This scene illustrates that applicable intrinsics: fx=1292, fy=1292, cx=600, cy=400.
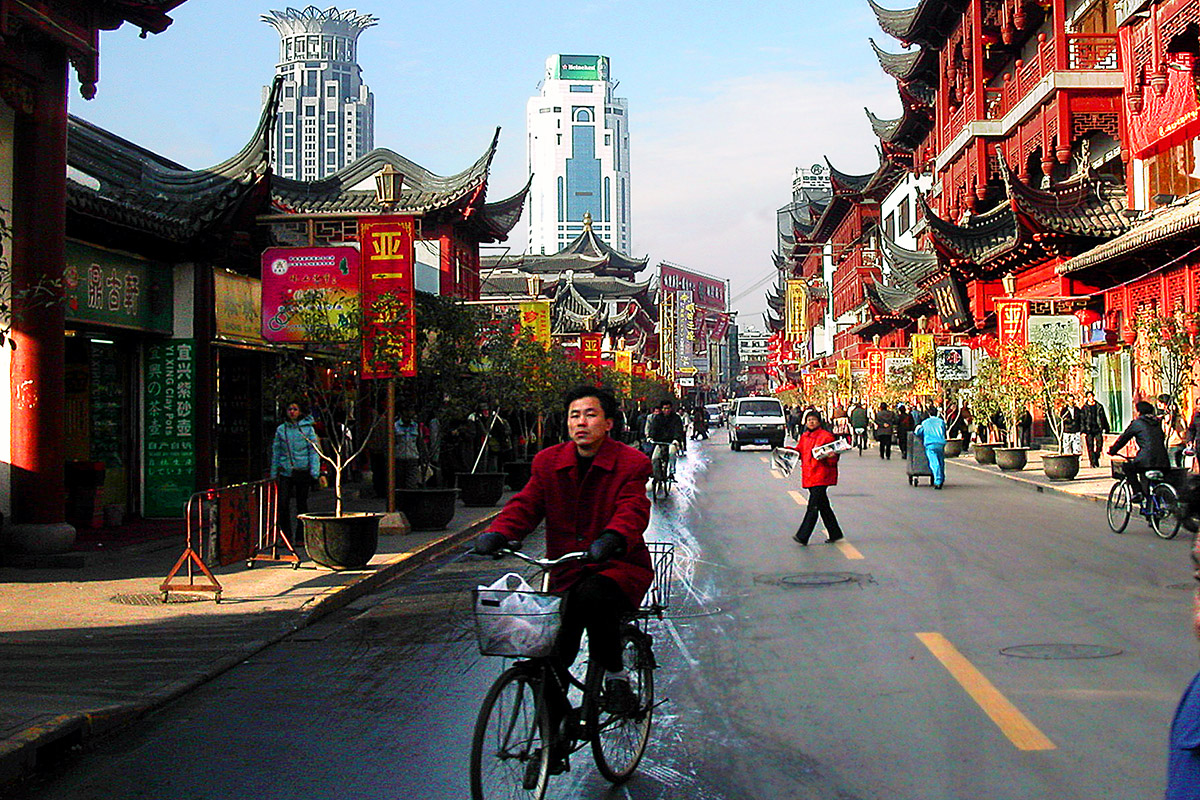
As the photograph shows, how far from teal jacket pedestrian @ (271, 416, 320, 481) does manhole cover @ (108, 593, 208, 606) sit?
3.75 meters

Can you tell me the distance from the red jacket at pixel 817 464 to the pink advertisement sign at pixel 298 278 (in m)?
5.88

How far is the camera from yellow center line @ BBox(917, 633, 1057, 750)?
20.1 feet

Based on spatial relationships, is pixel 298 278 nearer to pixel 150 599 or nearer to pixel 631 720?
pixel 150 599

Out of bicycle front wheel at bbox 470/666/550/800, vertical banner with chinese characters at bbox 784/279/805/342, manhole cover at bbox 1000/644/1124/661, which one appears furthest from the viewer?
vertical banner with chinese characters at bbox 784/279/805/342

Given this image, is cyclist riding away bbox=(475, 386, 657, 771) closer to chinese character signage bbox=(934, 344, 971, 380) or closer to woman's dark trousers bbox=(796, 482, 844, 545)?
woman's dark trousers bbox=(796, 482, 844, 545)

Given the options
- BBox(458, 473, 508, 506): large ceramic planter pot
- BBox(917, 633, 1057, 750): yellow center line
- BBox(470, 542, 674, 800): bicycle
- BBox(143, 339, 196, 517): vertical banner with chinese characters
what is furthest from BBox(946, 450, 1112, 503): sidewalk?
BBox(470, 542, 674, 800): bicycle

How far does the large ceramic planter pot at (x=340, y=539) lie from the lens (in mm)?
13086

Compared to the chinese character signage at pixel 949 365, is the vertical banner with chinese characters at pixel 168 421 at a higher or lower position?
lower

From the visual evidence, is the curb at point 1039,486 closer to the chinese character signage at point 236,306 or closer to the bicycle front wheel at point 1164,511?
the bicycle front wheel at point 1164,511

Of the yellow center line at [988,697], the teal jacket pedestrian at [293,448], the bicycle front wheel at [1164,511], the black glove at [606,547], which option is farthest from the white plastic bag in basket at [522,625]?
the bicycle front wheel at [1164,511]

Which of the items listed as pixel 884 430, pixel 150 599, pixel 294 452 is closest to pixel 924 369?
pixel 884 430

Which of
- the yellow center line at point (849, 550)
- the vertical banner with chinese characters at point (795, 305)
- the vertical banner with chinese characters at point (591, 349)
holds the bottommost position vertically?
the yellow center line at point (849, 550)

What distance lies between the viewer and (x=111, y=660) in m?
8.60

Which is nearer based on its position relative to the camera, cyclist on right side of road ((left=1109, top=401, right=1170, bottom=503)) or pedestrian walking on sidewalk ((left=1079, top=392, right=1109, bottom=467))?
cyclist on right side of road ((left=1109, top=401, right=1170, bottom=503))
